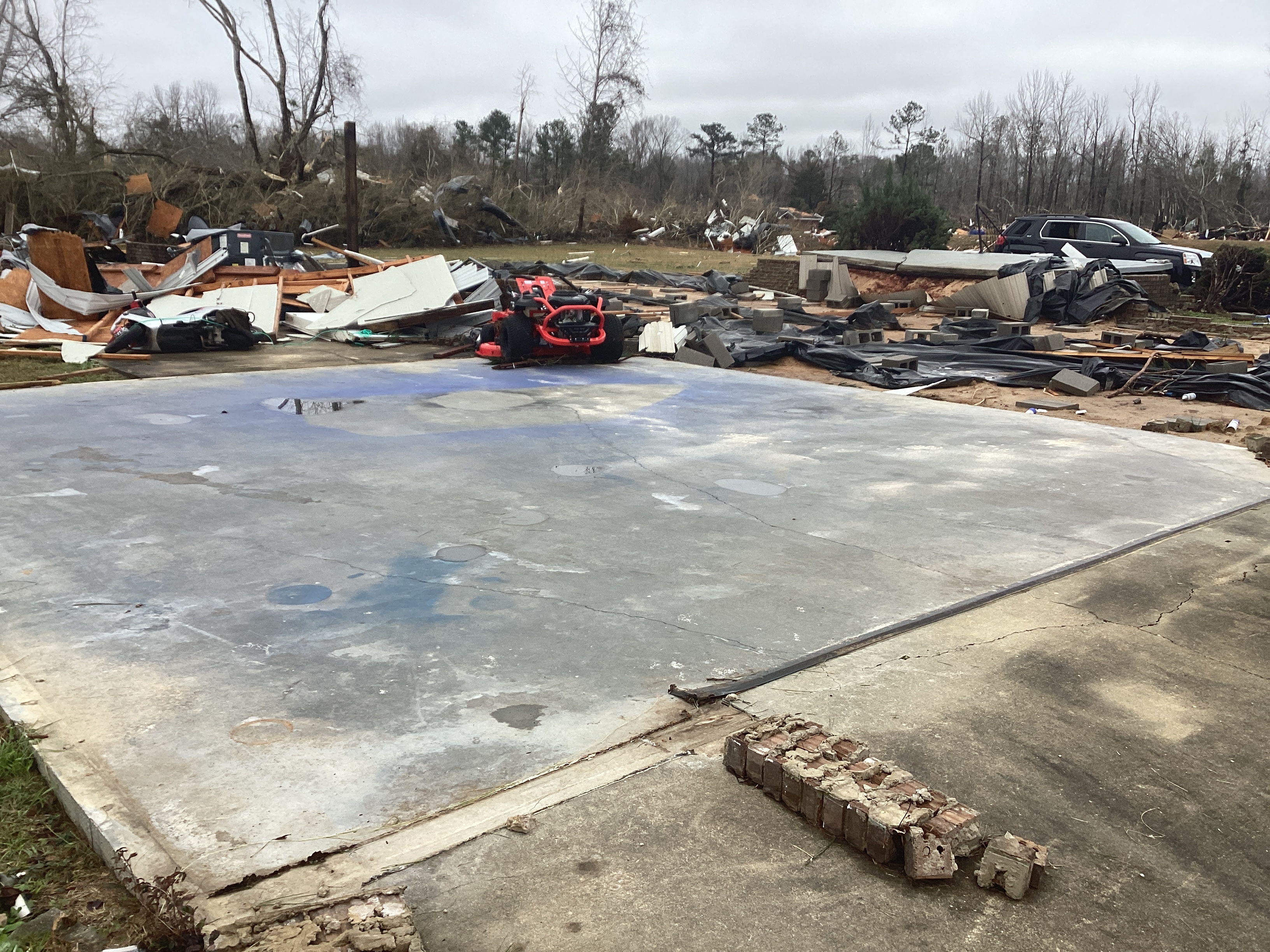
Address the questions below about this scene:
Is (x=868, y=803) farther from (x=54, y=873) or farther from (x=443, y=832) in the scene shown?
(x=54, y=873)

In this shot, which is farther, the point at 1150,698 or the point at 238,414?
the point at 238,414

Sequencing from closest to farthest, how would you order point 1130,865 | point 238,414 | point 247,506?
point 1130,865
point 247,506
point 238,414

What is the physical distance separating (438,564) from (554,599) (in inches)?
27.6

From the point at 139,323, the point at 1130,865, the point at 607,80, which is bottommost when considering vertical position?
the point at 1130,865

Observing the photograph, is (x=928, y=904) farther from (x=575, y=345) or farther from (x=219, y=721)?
(x=575, y=345)

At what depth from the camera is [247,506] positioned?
532 centimetres

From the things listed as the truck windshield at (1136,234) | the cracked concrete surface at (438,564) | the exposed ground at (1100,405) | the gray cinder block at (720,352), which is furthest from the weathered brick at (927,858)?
the truck windshield at (1136,234)

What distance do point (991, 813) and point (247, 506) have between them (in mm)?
4191

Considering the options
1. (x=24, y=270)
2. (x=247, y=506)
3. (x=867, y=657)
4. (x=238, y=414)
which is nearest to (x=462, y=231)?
(x=24, y=270)

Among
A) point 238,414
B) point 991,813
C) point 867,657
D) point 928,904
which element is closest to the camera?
point 928,904

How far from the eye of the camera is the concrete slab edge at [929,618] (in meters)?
3.29

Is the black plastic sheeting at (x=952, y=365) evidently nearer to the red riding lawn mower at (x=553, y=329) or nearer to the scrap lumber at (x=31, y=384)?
the red riding lawn mower at (x=553, y=329)

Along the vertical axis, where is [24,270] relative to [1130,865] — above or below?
above

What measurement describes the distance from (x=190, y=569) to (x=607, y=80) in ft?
148
